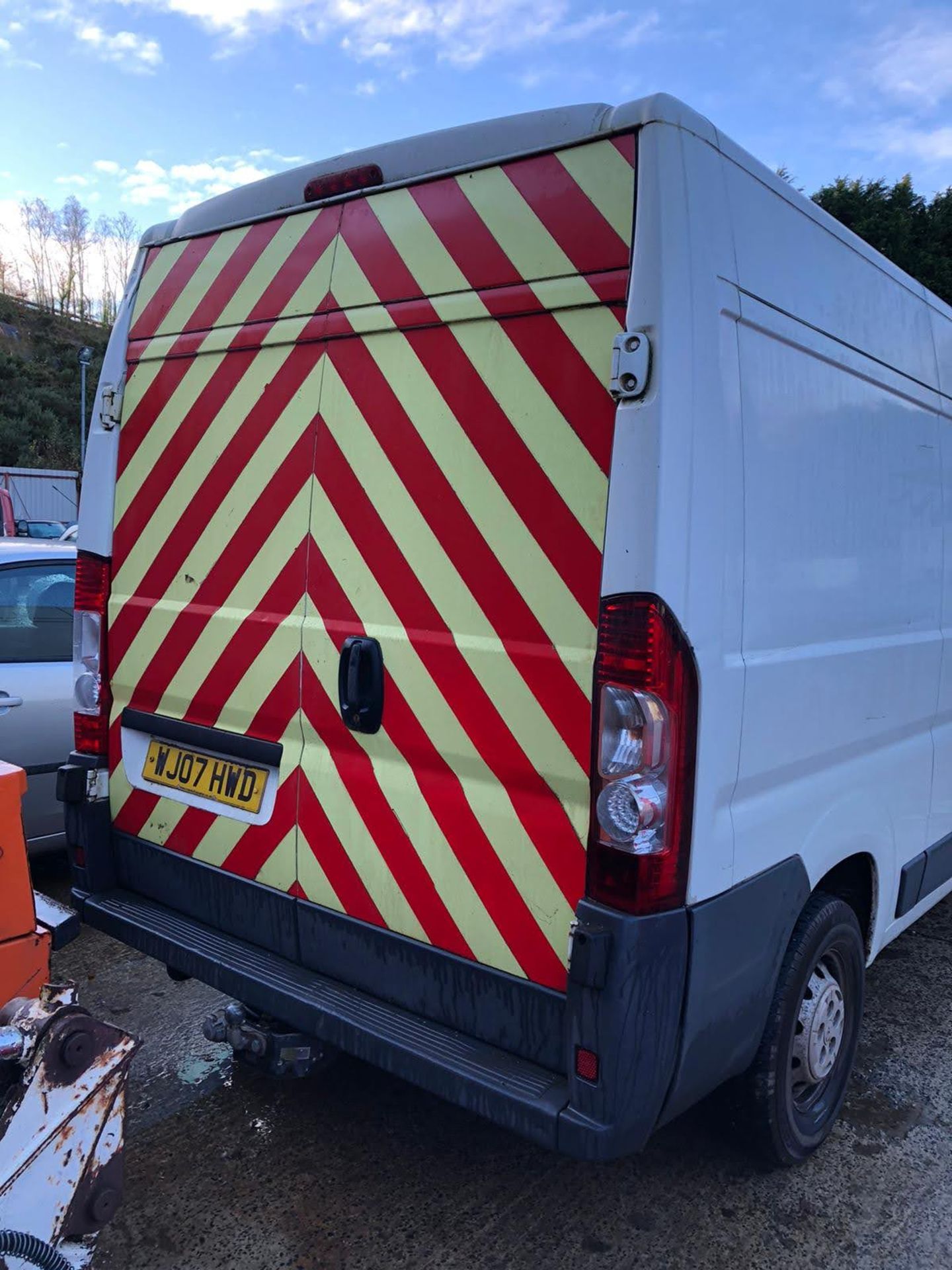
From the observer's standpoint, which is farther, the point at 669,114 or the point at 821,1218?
the point at 821,1218

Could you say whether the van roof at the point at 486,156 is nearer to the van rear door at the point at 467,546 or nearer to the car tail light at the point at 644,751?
the van rear door at the point at 467,546

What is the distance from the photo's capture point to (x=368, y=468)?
2.50 m

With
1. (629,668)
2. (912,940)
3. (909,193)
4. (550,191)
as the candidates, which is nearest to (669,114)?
(550,191)

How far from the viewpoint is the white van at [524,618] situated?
6.57 ft

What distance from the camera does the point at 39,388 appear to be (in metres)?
42.0

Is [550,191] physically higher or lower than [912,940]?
higher

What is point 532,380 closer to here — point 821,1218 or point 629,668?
point 629,668

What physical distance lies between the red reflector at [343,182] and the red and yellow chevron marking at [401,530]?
0.16ft

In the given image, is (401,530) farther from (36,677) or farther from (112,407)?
(36,677)

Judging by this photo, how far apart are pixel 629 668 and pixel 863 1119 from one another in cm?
206

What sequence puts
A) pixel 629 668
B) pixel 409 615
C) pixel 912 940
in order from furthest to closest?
1. pixel 912 940
2. pixel 409 615
3. pixel 629 668

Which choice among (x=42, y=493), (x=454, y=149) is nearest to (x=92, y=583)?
(x=454, y=149)

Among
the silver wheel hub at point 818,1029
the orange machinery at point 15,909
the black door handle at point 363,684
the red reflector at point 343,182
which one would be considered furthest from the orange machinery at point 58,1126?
the red reflector at point 343,182

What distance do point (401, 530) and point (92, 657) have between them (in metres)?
1.34
